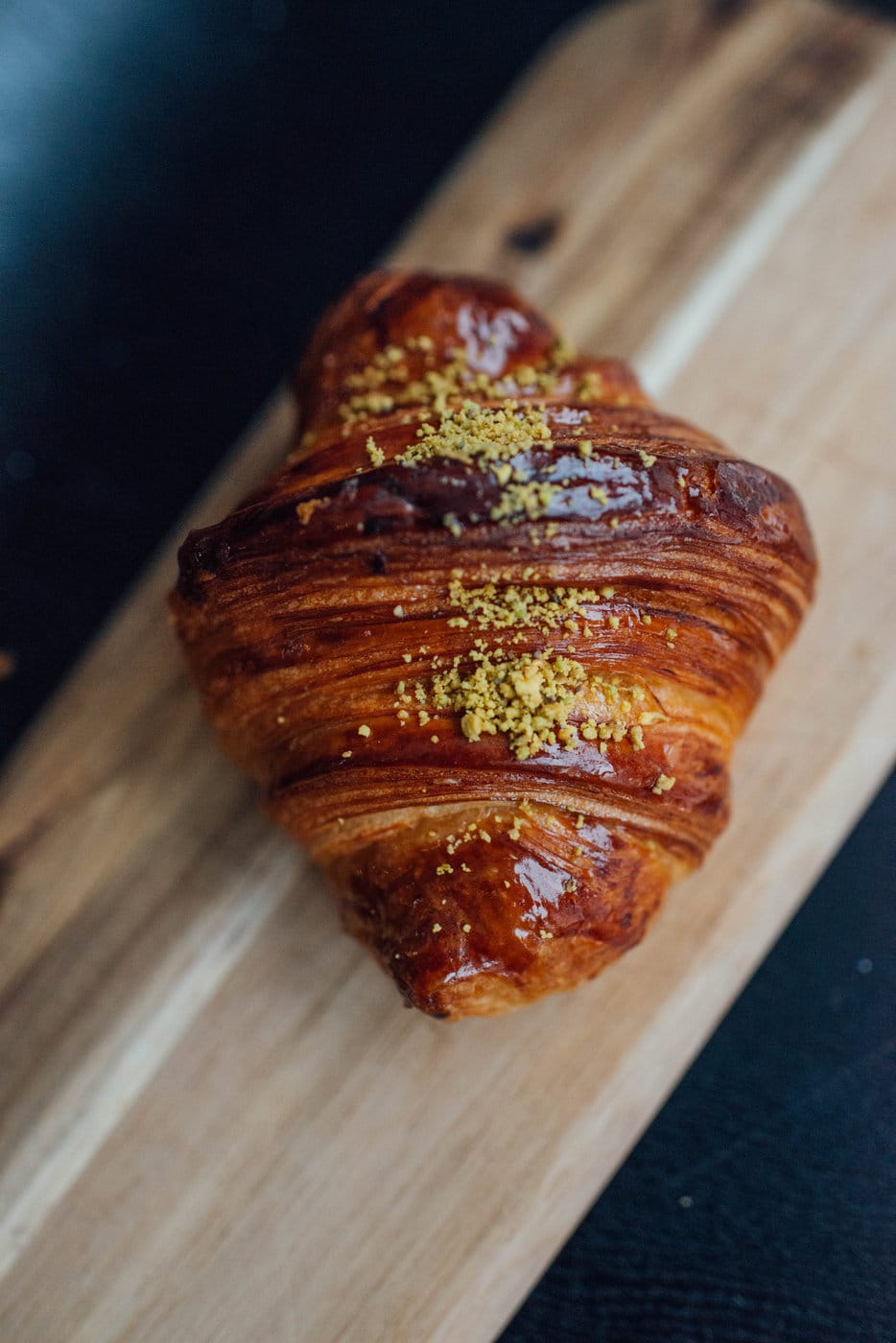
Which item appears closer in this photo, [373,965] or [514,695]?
[514,695]

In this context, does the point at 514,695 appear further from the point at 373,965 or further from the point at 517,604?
the point at 373,965

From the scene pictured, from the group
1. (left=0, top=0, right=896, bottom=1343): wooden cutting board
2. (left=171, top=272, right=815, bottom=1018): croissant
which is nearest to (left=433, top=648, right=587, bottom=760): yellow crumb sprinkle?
(left=171, top=272, right=815, bottom=1018): croissant

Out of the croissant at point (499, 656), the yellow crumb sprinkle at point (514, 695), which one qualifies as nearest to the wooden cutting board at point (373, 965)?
the croissant at point (499, 656)

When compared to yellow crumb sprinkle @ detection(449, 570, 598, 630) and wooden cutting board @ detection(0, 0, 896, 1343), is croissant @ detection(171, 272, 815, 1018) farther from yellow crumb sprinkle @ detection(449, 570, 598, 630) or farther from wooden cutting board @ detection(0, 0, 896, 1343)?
wooden cutting board @ detection(0, 0, 896, 1343)

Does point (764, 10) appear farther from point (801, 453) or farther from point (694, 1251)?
point (694, 1251)

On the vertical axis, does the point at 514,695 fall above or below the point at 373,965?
above

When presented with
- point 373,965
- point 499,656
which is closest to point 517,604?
point 499,656
